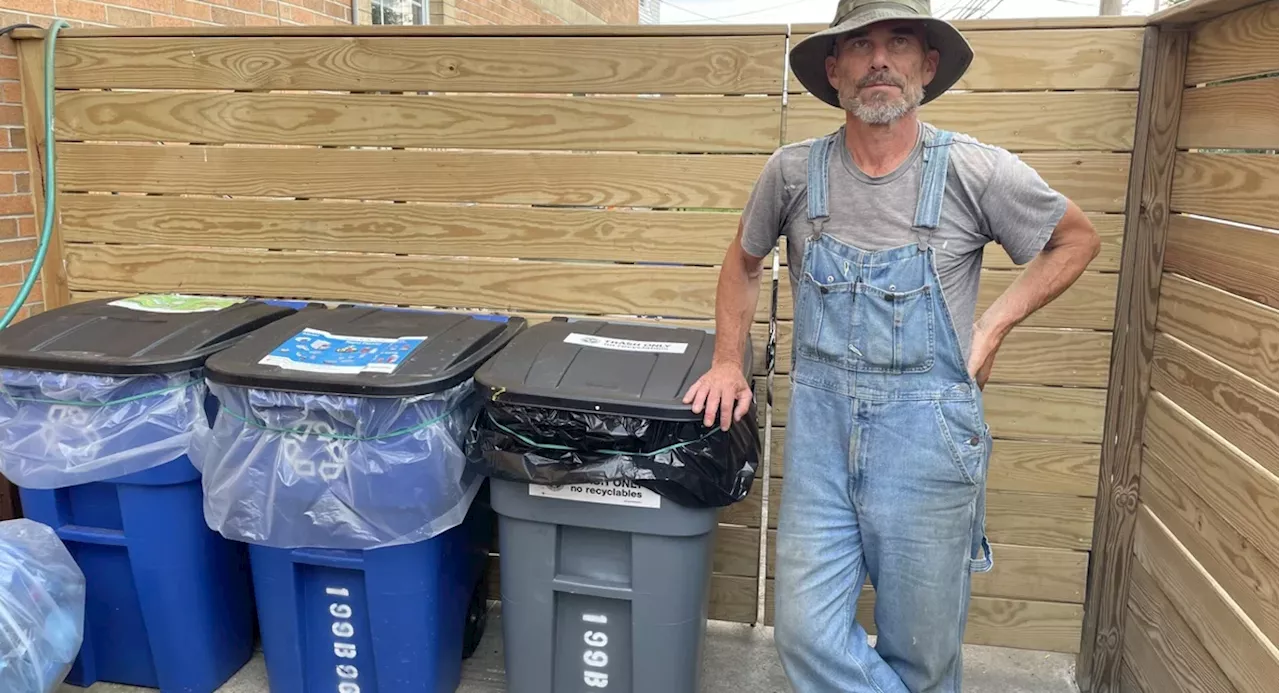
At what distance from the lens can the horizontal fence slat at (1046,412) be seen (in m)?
2.66

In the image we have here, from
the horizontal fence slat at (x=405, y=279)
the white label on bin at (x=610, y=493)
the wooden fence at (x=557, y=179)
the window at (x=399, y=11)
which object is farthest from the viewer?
the window at (x=399, y=11)

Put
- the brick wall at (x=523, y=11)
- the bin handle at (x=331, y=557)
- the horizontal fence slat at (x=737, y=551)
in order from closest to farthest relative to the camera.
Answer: the bin handle at (x=331, y=557) < the horizontal fence slat at (x=737, y=551) < the brick wall at (x=523, y=11)

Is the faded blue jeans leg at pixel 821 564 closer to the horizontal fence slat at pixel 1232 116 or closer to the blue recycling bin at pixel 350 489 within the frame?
the blue recycling bin at pixel 350 489

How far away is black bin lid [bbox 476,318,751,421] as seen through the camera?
6.73 ft

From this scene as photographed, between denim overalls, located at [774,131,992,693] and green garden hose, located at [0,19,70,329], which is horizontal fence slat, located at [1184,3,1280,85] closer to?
denim overalls, located at [774,131,992,693]

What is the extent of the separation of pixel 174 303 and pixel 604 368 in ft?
4.86

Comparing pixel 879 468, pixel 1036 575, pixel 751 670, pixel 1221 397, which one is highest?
pixel 1221 397

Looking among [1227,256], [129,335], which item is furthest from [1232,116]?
[129,335]

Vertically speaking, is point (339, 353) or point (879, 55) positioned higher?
point (879, 55)

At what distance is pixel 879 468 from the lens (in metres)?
1.85

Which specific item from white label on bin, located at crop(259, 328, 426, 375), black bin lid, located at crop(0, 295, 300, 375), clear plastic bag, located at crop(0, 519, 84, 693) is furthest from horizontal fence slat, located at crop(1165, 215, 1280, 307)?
clear plastic bag, located at crop(0, 519, 84, 693)

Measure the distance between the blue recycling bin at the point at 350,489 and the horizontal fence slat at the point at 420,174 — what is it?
0.56 meters

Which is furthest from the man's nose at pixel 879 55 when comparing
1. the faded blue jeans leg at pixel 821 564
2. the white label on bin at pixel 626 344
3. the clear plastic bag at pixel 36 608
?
the clear plastic bag at pixel 36 608

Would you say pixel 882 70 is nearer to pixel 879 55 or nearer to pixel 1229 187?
pixel 879 55
